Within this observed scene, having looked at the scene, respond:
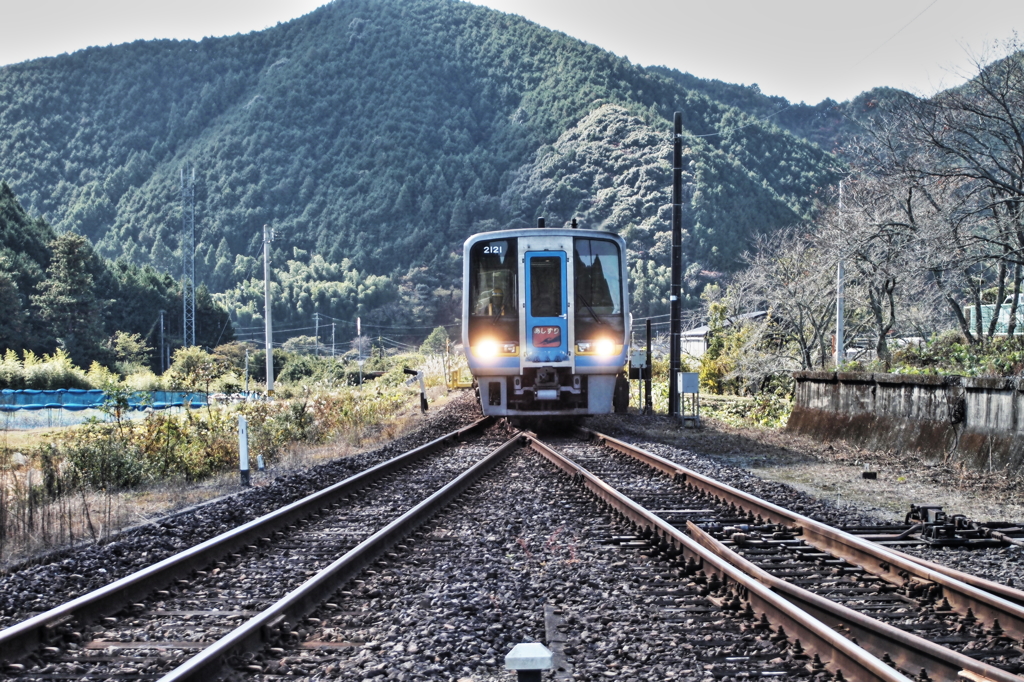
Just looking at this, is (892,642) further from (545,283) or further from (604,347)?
(545,283)

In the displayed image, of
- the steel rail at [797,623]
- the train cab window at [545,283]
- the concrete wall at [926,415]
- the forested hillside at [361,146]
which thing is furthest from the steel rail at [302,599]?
the forested hillside at [361,146]

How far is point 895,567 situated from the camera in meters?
5.07

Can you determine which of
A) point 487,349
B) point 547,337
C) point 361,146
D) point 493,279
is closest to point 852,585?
point 547,337

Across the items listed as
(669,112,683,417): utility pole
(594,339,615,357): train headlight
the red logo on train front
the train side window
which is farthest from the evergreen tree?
(594,339,615,357): train headlight

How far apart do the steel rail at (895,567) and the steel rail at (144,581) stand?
3.89 m

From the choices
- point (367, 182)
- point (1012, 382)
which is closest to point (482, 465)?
point (1012, 382)

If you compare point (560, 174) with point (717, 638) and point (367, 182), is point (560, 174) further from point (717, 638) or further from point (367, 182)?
point (717, 638)

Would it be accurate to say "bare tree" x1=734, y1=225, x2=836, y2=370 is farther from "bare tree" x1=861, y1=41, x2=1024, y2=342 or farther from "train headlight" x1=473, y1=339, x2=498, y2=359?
"train headlight" x1=473, y1=339, x2=498, y2=359

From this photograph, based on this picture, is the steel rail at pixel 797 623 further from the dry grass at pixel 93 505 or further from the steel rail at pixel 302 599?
the dry grass at pixel 93 505

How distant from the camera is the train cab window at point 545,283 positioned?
14516 mm

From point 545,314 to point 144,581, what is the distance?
1003cm

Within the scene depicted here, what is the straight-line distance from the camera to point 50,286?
195 ft

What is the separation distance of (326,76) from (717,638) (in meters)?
142

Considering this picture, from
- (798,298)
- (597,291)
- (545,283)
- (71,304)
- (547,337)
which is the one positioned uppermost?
(71,304)
